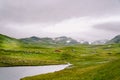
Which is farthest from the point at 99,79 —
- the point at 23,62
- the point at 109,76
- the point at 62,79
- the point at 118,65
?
the point at 23,62

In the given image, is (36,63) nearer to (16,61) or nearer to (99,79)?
(16,61)

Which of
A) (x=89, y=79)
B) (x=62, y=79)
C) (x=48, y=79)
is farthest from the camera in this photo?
(x=48, y=79)

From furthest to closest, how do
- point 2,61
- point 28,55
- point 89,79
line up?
point 28,55 < point 2,61 < point 89,79

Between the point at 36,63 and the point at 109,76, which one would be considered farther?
the point at 36,63

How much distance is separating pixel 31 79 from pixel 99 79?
29.1m

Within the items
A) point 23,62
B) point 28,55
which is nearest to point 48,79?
point 23,62

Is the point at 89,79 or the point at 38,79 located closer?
the point at 89,79

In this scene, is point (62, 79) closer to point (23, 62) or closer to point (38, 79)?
point (38, 79)

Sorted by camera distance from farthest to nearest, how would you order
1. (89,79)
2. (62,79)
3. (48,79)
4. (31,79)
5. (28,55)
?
(28,55)
(31,79)
(48,79)
(62,79)
(89,79)

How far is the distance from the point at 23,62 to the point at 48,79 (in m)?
91.5

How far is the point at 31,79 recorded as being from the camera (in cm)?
7325

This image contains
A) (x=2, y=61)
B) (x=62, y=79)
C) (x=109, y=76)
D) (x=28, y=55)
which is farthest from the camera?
(x=28, y=55)

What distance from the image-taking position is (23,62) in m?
158

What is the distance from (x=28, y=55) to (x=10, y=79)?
404 ft
